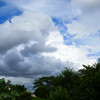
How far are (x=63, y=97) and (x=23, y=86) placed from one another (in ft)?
76.8

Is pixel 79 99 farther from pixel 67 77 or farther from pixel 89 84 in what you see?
pixel 67 77

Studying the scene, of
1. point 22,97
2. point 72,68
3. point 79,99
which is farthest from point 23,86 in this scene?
point 79,99

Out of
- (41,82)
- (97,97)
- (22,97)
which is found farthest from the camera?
(41,82)

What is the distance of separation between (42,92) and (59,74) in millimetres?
13727

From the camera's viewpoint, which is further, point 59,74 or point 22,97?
point 59,74

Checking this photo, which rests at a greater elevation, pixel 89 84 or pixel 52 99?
pixel 89 84

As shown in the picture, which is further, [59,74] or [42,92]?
[42,92]

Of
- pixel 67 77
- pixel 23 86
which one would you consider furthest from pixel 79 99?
pixel 67 77

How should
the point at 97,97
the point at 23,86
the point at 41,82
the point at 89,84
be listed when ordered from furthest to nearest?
the point at 41,82
the point at 23,86
the point at 89,84
the point at 97,97

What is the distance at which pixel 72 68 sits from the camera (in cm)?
5234

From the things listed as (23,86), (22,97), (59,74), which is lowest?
(22,97)

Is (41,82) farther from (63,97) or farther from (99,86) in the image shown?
(99,86)

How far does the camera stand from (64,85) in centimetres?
5053

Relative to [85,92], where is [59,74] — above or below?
above
